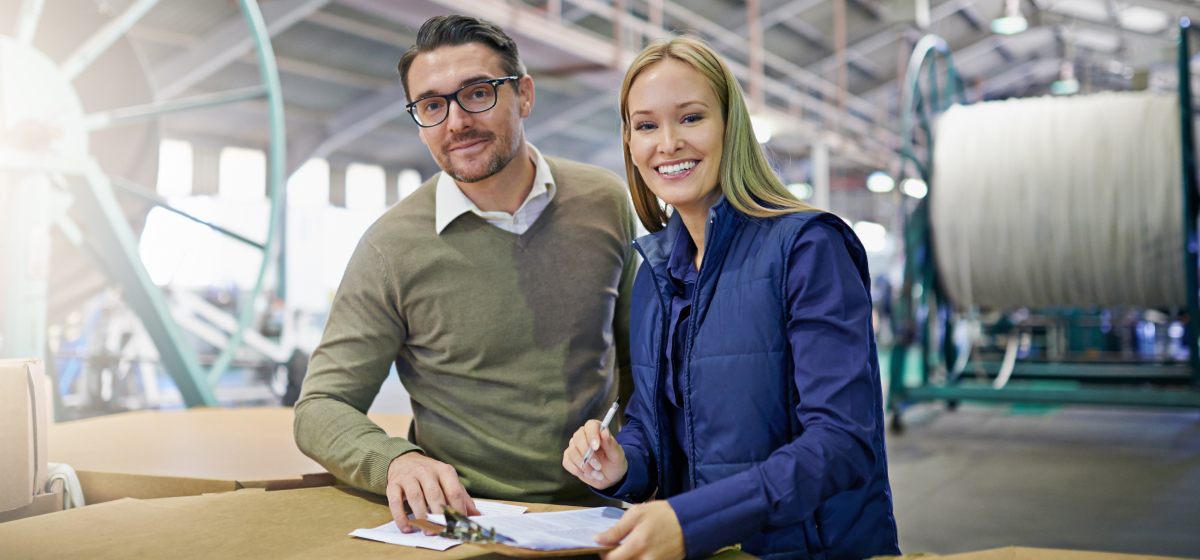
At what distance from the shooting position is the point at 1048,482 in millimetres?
4012

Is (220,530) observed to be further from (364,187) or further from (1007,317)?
(364,187)

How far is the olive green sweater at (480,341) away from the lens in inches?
57.8

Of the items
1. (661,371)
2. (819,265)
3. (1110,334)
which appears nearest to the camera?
(819,265)

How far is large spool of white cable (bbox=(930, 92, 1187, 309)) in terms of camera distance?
446cm

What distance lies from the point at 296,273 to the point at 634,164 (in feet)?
41.0

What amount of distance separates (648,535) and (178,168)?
12.3 metres

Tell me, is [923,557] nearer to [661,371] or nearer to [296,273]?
[661,371]

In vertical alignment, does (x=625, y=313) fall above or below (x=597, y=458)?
above

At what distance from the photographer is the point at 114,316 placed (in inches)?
263

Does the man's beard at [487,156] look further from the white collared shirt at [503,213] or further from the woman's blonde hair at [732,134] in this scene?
the woman's blonde hair at [732,134]

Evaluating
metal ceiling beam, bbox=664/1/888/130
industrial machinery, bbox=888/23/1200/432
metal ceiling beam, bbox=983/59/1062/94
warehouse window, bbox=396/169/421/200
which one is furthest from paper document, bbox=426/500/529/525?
metal ceiling beam, bbox=983/59/1062/94

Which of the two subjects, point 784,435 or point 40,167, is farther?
point 40,167

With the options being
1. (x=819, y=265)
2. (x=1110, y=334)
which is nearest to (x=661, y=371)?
(x=819, y=265)

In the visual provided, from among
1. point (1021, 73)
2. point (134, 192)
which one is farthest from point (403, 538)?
point (1021, 73)
